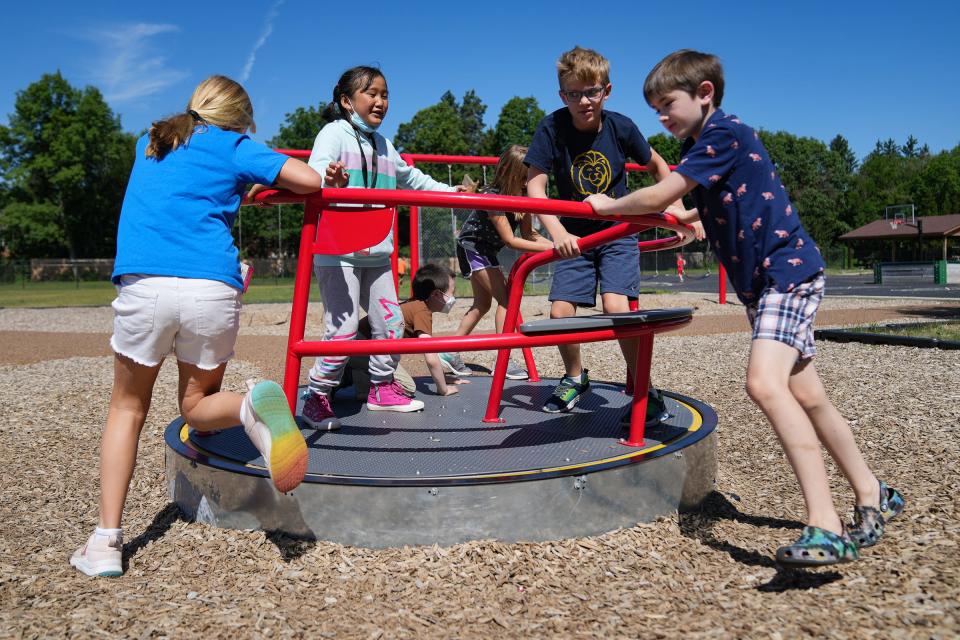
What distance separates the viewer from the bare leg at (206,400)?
7.72 feet

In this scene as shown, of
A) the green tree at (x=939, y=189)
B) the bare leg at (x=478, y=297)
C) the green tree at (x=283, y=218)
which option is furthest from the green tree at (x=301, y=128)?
the green tree at (x=939, y=189)

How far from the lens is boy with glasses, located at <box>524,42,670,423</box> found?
3221mm

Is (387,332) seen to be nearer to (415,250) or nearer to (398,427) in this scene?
(398,427)

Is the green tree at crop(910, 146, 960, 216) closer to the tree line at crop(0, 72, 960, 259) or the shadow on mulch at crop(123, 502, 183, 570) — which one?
the tree line at crop(0, 72, 960, 259)

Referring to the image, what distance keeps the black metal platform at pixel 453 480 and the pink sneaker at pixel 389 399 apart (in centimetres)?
36

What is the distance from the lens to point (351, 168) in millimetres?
3324

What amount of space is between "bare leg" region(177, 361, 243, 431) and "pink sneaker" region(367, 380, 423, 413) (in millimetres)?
1084

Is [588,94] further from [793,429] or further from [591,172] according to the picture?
[793,429]

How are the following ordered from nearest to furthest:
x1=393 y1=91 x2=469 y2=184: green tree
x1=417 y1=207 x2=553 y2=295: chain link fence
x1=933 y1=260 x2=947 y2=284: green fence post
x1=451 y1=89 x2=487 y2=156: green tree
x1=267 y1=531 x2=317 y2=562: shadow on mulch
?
1. x1=267 y1=531 x2=317 y2=562: shadow on mulch
2. x1=417 y1=207 x2=553 y2=295: chain link fence
3. x1=933 y1=260 x2=947 y2=284: green fence post
4. x1=393 y1=91 x2=469 y2=184: green tree
5. x1=451 y1=89 x2=487 y2=156: green tree

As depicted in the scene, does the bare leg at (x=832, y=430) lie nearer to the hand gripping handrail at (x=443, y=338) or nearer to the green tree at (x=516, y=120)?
the hand gripping handrail at (x=443, y=338)

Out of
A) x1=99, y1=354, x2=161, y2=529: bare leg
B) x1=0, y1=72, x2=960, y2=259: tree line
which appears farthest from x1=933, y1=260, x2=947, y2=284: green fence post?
x1=99, y1=354, x2=161, y2=529: bare leg

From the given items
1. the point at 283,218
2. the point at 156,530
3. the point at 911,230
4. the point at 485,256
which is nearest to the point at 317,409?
the point at 156,530

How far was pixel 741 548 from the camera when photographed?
91.3 inches

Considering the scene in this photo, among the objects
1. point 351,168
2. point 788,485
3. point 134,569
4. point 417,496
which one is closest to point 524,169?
point 351,168
